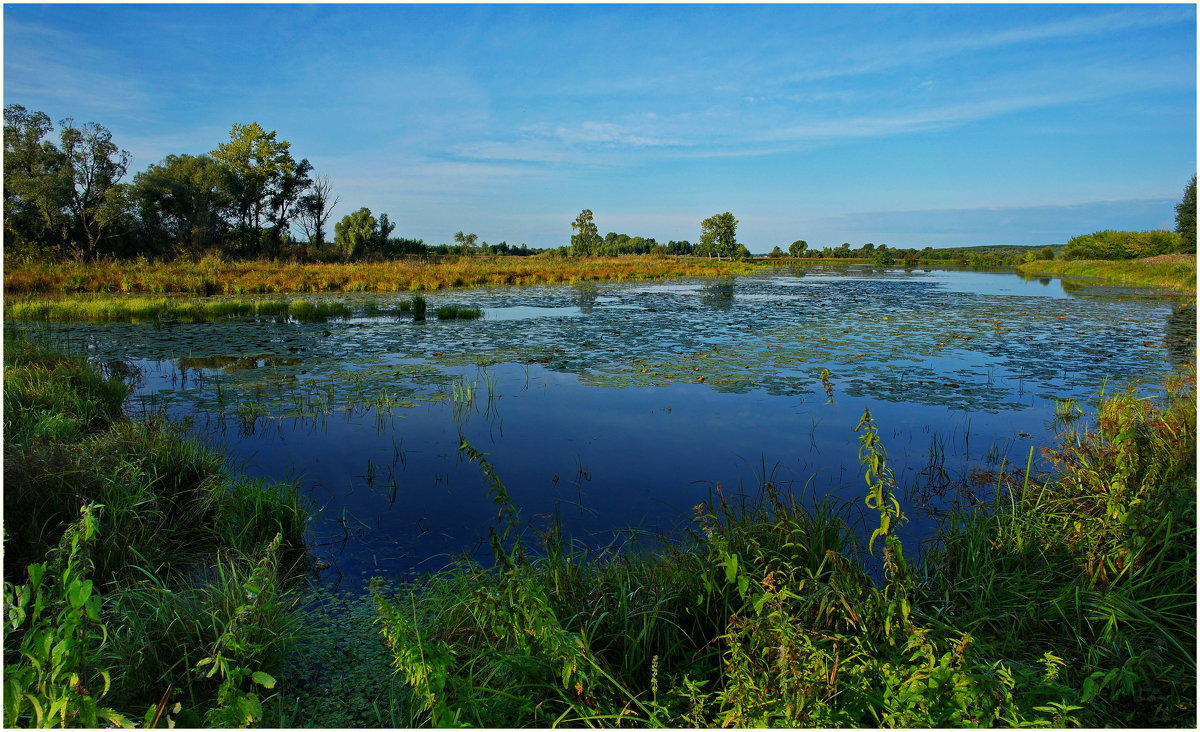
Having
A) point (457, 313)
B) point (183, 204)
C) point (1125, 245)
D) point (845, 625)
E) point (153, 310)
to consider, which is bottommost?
point (845, 625)

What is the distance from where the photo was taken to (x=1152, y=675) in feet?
7.66

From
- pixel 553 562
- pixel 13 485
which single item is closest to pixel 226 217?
pixel 13 485

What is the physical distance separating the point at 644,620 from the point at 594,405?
4504 millimetres

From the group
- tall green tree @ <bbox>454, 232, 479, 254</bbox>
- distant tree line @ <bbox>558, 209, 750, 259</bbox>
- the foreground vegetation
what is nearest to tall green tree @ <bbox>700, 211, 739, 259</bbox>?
distant tree line @ <bbox>558, 209, 750, 259</bbox>

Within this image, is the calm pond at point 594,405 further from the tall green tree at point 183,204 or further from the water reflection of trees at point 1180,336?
the tall green tree at point 183,204

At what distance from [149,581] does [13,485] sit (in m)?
1.09

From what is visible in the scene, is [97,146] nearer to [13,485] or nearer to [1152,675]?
[13,485]

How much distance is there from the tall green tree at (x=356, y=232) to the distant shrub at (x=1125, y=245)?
4619 cm

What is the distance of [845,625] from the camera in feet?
8.39

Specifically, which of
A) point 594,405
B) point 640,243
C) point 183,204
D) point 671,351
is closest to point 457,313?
point 671,351

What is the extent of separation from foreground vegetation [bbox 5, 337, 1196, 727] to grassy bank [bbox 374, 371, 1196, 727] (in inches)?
0.5

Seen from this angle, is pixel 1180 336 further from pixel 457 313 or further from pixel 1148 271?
pixel 1148 271

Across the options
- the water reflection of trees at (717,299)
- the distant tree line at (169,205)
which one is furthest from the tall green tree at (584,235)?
Result: the water reflection of trees at (717,299)

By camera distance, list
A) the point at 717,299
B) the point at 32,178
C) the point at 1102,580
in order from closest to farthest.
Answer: the point at 1102,580
the point at 717,299
the point at 32,178
